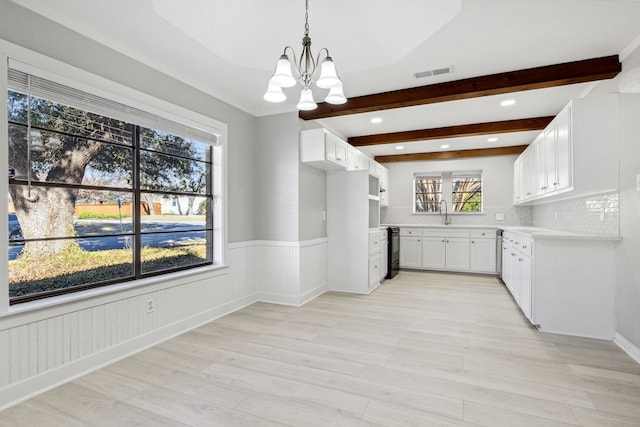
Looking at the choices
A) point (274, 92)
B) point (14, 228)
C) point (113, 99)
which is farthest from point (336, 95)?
point (14, 228)

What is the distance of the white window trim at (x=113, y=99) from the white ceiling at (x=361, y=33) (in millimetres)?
Result: 310

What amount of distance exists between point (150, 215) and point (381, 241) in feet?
11.3

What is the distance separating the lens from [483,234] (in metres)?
6.04

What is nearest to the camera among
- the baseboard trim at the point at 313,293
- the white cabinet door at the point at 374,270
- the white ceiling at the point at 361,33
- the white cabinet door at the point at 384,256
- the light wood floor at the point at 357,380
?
the light wood floor at the point at 357,380

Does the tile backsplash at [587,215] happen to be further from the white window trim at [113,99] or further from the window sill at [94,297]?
the window sill at [94,297]

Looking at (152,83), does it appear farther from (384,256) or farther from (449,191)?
(449,191)

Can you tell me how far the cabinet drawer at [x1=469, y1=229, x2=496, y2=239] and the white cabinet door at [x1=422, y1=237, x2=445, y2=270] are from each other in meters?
0.54

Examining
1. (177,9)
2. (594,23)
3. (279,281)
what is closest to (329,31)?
(177,9)

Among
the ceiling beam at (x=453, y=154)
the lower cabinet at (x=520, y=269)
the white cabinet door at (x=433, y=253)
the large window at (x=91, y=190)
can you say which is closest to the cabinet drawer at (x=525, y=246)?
the lower cabinet at (x=520, y=269)

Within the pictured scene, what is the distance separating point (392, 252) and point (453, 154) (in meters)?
2.50

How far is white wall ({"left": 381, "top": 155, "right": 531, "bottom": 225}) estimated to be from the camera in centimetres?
645

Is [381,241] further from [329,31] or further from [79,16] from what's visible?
[79,16]

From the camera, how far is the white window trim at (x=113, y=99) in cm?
193

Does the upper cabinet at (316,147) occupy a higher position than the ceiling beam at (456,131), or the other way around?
the ceiling beam at (456,131)
